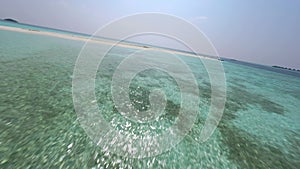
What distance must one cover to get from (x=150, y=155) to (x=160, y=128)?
217 cm

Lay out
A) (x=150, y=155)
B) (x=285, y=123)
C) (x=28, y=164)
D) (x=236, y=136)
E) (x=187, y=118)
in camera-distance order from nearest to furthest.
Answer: (x=28, y=164) < (x=150, y=155) < (x=236, y=136) < (x=187, y=118) < (x=285, y=123)

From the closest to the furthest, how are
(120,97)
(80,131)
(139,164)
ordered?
(139,164) → (80,131) → (120,97)

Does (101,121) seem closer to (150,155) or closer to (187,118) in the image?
(150,155)

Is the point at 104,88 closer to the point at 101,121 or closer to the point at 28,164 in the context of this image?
the point at 101,121

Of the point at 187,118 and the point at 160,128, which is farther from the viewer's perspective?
the point at 187,118

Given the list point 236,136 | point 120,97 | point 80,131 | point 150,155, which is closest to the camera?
point 150,155

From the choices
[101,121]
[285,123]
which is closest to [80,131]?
[101,121]

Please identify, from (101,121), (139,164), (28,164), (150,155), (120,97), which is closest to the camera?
(28,164)

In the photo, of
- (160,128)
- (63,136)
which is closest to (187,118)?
(160,128)

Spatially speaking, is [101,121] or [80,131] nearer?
[80,131]

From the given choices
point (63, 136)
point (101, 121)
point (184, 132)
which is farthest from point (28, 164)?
point (184, 132)

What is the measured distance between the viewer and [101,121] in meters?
7.72

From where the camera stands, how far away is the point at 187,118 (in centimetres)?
965

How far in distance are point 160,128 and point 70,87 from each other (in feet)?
24.6
